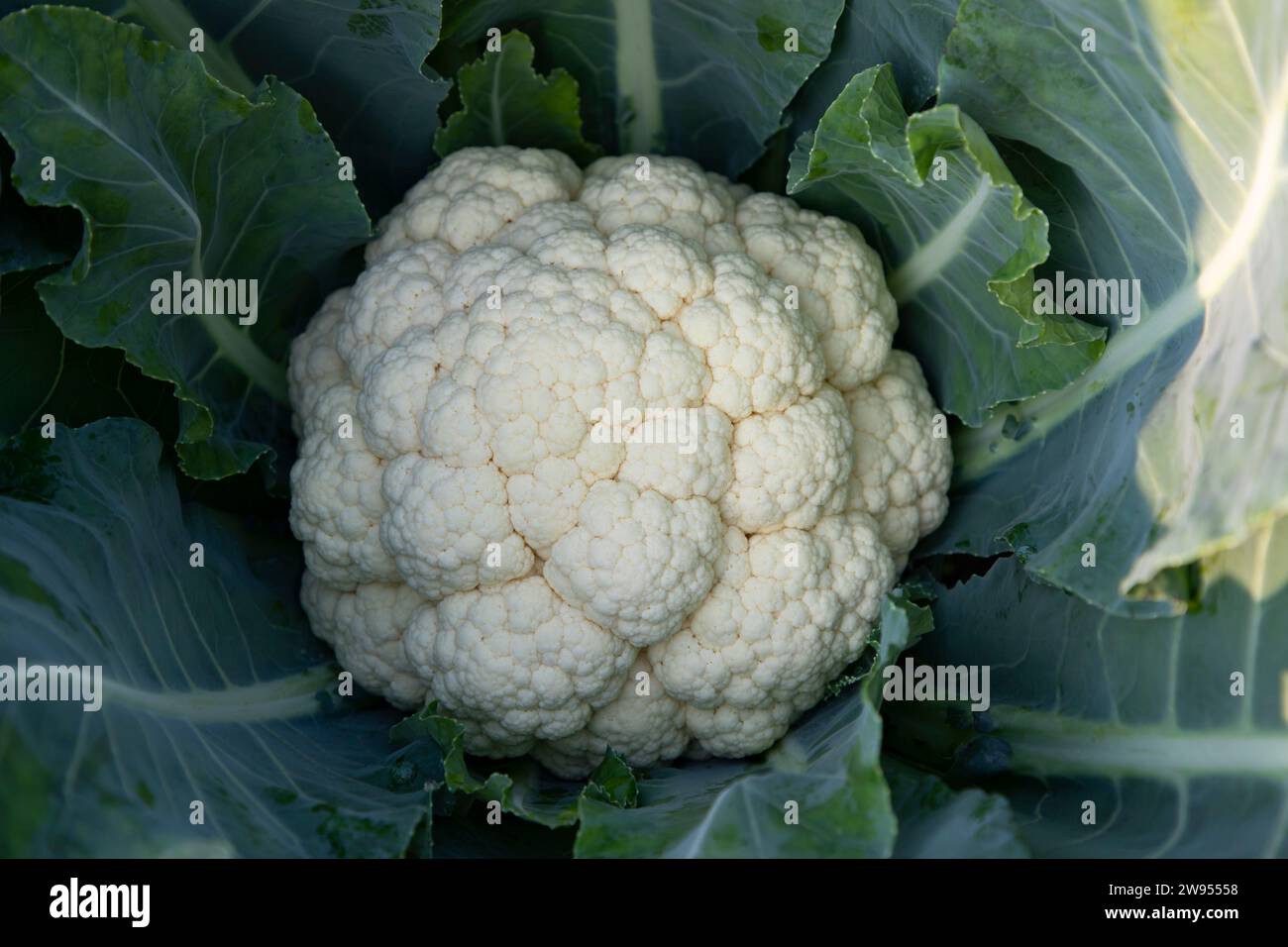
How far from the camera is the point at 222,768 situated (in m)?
2.33

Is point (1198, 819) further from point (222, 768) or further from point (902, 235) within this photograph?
point (222, 768)

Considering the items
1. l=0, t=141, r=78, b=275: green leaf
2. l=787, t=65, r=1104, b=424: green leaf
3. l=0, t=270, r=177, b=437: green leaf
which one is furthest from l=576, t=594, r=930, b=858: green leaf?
l=0, t=141, r=78, b=275: green leaf

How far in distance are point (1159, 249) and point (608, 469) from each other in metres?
1.22

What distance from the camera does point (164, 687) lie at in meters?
2.39

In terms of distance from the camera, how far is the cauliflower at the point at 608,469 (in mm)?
2498

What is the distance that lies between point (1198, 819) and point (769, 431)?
116 cm

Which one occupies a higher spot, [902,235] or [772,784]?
[902,235]

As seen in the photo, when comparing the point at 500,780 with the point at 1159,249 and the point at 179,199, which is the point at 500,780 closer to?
the point at 179,199

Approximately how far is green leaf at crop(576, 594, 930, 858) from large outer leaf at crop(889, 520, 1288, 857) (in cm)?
37

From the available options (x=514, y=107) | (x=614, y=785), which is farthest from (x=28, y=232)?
(x=614, y=785)

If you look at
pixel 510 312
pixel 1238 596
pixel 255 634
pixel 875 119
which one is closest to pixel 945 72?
pixel 875 119

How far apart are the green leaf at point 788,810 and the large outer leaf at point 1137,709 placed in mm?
369

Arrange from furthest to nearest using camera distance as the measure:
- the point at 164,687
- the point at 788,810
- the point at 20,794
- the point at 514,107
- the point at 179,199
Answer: the point at 514,107
the point at 179,199
the point at 164,687
the point at 788,810
the point at 20,794
